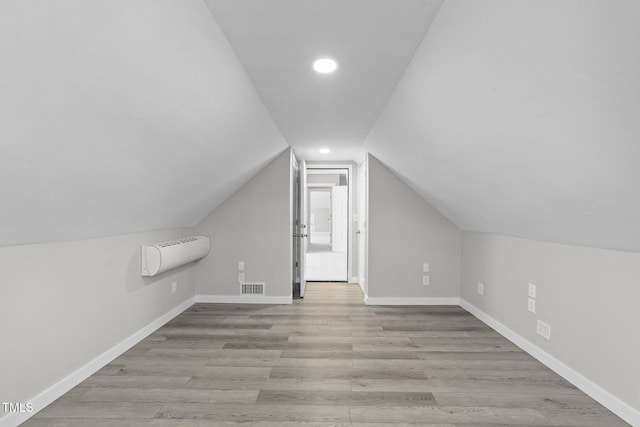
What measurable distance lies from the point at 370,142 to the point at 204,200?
6.74 feet

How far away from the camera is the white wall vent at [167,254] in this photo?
3000 millimetres

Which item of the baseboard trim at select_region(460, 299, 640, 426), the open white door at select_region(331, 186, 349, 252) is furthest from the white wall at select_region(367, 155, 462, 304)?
the open white door at select_region(331, 186, 349, 252)

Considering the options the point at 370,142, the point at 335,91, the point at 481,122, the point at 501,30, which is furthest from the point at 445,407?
the point at 370,142

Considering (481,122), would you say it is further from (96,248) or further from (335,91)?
(96,248)

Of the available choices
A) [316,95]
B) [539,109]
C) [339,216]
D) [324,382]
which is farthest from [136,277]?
[339,216]

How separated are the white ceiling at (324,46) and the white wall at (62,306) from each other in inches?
66.9

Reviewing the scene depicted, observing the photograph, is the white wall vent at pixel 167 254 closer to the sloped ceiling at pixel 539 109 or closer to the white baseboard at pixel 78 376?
the white baseboard at pixel 78 376

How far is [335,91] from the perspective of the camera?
8.37ft

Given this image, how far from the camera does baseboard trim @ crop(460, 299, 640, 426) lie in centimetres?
189

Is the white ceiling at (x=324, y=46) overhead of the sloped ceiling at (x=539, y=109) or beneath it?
overhead

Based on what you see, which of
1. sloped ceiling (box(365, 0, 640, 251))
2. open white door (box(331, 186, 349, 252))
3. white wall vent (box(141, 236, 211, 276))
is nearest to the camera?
sloped ceiling (box(365, 0, 640, 251))

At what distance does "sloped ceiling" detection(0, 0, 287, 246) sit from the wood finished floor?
1.09m

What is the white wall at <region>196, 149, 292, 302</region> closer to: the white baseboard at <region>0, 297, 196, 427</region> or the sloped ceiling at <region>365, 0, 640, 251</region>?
the white baseboard at <region>0, 297, 196, 427</region>

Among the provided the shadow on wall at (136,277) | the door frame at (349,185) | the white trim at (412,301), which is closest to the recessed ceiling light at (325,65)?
the shadow on wall at (136,277)
